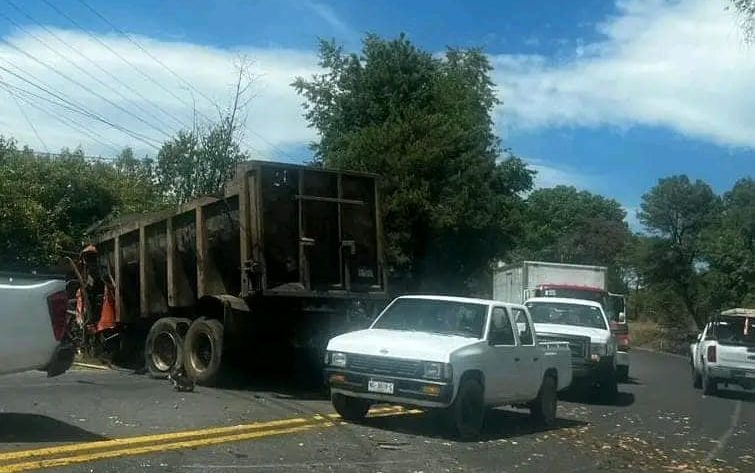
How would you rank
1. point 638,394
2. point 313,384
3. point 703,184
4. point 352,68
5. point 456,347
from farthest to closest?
point 703,184 → point 352,68 → point 638,394 → point 313,384 → point 456,347

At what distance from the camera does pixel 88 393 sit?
12.9 m

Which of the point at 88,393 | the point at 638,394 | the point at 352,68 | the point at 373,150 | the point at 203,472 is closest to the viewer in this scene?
the point at 203,472

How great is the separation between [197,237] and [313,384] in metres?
3.07

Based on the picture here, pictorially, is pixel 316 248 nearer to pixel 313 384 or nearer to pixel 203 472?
pixel 313 384

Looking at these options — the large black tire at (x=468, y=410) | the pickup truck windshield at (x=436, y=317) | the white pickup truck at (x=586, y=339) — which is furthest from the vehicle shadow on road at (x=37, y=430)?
the white pickup truck at (x=586, y=339)

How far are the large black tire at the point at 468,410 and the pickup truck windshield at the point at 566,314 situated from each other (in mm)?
8198

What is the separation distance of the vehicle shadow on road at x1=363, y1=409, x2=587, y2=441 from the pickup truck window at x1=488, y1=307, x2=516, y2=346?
111 cm

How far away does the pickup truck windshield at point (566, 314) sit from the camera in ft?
63.7

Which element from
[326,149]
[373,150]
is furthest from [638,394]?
[326,149]

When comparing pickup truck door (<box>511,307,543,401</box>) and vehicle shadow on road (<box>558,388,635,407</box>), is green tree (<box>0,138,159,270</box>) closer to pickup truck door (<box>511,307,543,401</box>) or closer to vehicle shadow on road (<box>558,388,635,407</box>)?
vehicle shadow on road (<box>558,388,635,407</box>)

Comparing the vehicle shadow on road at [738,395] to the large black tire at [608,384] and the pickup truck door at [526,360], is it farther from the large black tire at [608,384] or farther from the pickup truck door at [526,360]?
the pickup truck door at [526,360]

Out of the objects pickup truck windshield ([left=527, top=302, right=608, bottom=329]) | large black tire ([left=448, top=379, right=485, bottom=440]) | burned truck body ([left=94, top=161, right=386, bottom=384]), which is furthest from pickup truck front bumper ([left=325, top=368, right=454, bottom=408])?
pickup truck windshield ([left=527, top=302, right=608, bottom=329])

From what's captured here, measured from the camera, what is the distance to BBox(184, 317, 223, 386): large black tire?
49.2ft

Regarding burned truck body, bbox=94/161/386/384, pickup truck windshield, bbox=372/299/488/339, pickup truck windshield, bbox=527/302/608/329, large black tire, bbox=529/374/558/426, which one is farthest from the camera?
pickup truck windshield, bbox=527/302/608/329
